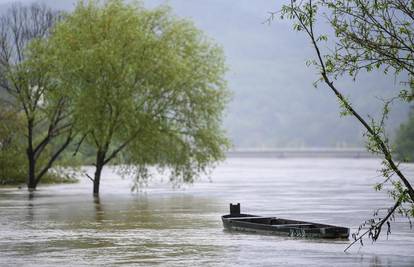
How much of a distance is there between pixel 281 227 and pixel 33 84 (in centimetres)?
4359

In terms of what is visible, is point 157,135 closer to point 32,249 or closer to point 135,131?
point 135,131

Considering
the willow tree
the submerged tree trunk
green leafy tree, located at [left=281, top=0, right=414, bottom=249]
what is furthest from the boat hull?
the submerged tree trunk

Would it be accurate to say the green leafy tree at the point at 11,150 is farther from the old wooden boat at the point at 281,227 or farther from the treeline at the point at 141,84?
the old wooden boat at the point at 281,227

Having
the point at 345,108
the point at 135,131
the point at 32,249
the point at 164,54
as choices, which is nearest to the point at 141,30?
the point at 164,54

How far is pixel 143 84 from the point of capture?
62.9m

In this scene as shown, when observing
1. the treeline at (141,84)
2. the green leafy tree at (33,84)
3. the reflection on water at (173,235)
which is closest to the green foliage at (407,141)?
the green leafy tree at (33,84)

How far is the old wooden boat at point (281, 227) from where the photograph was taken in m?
30.5

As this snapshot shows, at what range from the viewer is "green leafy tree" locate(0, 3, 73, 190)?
225ft

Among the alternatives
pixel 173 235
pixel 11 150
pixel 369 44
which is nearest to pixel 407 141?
pixel 11 150

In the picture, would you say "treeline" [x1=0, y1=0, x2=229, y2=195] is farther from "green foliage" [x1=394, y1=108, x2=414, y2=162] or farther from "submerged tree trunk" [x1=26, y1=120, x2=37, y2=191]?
"green foliage" [x1=394, y1=108, x2=414, y2=162]

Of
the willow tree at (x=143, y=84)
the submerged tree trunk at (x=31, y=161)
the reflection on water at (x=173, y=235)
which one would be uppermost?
the willow tree at (x=143, y=84)

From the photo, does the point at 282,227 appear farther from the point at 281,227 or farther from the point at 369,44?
the point at 369,44

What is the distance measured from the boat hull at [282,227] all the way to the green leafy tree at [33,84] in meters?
32.1

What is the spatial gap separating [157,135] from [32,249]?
1309 inches
